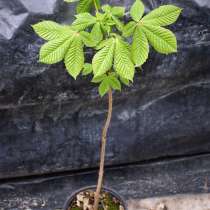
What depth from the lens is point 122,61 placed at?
1118mm

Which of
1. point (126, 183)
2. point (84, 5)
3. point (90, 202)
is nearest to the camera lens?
point (84, 5)

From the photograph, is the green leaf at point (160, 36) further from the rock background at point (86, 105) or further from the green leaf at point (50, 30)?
the rock background at point (86, 105)

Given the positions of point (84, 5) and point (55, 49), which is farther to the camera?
point (84, 5)

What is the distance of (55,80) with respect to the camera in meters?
1.60

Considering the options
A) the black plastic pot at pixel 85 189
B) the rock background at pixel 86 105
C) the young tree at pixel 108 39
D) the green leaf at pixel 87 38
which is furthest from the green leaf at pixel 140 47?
the black plastic pot at pixel 85 189

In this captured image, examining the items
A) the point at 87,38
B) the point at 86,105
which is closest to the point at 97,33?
the point at 87,38

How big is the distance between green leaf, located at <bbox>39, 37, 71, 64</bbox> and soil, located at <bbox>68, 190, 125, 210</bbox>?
2.25 feet

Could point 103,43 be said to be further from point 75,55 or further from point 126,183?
point 126,183

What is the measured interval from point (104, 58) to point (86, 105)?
0.60m

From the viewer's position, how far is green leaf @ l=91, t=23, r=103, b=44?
1.12m

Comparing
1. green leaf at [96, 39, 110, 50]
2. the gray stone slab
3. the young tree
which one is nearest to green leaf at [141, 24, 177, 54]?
the young tree

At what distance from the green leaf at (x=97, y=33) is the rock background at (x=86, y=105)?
411mm

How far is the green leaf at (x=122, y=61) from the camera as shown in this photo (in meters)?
1.12

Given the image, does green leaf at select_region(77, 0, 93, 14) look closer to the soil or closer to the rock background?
the rock background
